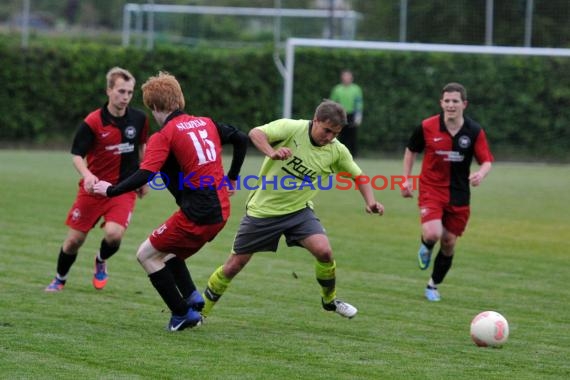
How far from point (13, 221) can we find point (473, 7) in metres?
17.7

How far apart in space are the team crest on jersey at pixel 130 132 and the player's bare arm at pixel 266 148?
1968mm

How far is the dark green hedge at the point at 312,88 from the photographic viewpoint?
25.9 m

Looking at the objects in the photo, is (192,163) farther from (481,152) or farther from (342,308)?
(481,152)

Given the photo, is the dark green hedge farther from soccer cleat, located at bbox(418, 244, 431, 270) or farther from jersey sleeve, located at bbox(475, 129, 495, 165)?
jersey sleeve, located at bbox(475, 129, 495, 165)

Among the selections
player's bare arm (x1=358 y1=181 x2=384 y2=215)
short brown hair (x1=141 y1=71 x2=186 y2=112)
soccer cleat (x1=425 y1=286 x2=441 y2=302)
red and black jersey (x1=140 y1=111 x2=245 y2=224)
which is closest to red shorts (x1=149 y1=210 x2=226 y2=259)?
red and black jersey (x1=140 y1=111 x2=245 y2=224)

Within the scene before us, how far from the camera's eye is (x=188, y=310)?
7246 mm

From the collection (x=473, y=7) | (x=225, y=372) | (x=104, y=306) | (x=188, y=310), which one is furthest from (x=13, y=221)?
(x=473, y=7)

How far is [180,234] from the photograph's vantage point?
7051 millimetres

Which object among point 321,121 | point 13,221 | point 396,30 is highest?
point 396,30

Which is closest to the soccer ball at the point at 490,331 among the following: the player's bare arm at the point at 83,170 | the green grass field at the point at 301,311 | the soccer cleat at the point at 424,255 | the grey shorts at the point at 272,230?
the green grass field at the point at 301,311

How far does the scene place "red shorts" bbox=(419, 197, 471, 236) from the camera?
30.4 ft

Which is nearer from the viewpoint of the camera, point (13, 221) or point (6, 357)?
point (6, 357)

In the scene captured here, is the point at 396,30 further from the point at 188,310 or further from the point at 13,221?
the point at 188,310

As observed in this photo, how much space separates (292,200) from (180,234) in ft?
3.27
